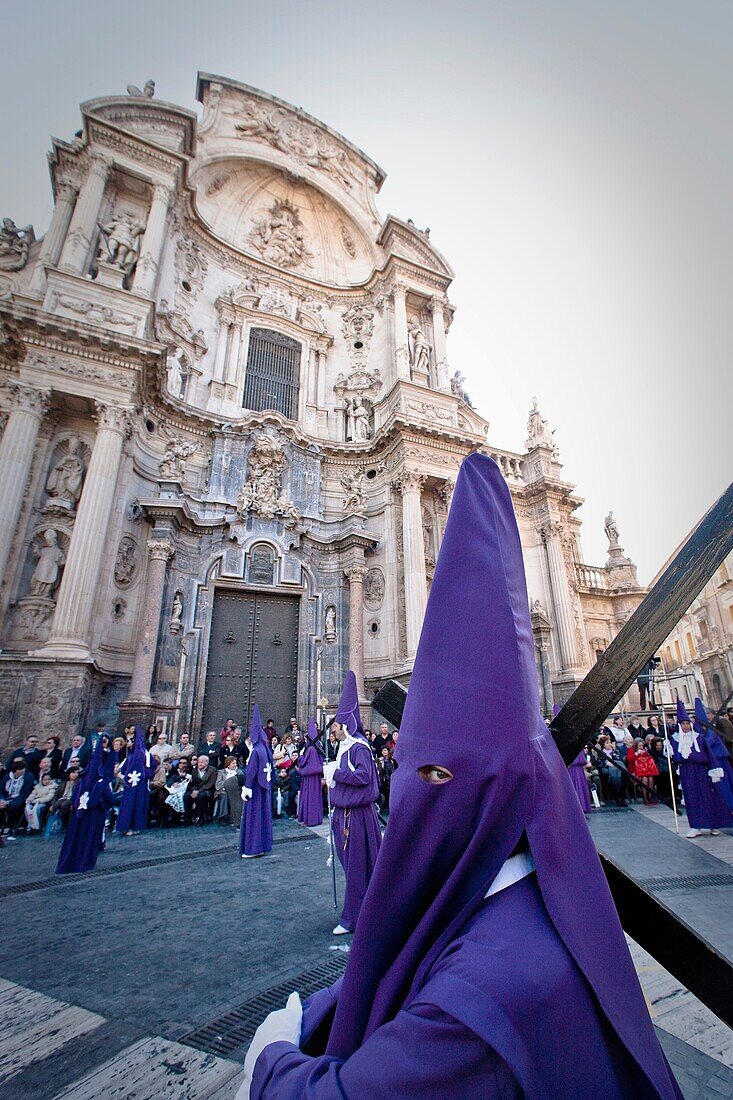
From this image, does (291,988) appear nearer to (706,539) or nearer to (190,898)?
(190,898)

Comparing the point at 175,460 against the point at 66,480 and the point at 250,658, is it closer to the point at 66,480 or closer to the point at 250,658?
the point at 66,480

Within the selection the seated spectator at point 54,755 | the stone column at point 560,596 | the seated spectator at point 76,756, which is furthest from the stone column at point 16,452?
the stone column at point 560,596

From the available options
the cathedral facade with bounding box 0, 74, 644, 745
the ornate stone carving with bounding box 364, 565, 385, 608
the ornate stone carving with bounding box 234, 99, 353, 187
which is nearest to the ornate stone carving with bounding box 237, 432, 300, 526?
the cathedral facade with bounding box 0, 74, 644, 745

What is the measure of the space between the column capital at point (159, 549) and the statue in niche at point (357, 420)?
26.2 ft

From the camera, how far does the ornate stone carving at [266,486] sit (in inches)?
614

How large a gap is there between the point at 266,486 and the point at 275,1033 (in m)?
15.4

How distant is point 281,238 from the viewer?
21.2 meters

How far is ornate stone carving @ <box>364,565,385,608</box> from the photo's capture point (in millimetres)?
16078

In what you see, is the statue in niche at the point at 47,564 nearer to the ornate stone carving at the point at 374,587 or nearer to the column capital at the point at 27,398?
the column capital at the point at 27,398

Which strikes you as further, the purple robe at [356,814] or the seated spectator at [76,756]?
the seated spectator at [76,756]

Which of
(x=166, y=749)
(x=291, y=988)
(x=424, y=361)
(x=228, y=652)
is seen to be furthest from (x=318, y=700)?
(x=424, y=361)

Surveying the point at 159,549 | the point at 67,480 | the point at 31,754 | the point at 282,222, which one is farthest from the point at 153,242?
the point at 31,754

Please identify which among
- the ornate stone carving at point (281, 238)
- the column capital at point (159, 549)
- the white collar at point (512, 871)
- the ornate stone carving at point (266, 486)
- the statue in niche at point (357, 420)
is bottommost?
the white collar at point (512, 871)

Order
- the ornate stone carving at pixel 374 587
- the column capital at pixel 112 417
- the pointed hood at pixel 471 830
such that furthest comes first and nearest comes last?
1. the ornate stone carving at pixel 374 587
2. the column capital at pixel 112 417
3. the pointed hood at pixel 471 830
